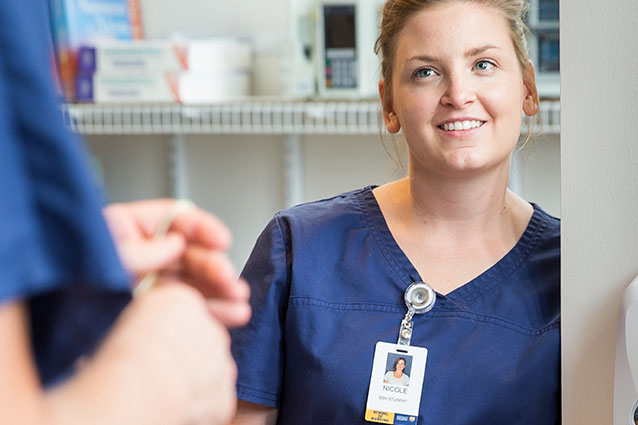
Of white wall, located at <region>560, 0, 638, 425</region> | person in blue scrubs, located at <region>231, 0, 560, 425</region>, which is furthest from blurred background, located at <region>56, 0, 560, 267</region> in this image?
white wall, located at <region>560, 0, 638, 425</region>

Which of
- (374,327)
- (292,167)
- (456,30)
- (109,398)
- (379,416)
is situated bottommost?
(379,416)

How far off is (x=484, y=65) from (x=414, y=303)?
373 millimetres

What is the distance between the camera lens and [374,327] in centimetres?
125

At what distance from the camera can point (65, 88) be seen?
7.51 ft

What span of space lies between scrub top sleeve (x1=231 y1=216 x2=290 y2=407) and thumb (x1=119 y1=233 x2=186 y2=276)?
0.82 m

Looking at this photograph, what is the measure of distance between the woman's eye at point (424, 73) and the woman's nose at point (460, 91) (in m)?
0.04

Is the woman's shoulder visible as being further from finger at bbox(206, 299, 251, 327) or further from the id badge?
finger at bbox(206, 299, 251, 327)

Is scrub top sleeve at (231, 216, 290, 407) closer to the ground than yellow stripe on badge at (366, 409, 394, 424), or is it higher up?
higher up

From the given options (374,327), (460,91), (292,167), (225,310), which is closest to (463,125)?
(460,91)

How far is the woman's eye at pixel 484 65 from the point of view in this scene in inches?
50.0

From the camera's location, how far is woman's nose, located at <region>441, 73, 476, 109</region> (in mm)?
1238

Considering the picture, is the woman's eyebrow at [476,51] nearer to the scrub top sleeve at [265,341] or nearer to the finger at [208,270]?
the scrub top sleeve at [265,341]

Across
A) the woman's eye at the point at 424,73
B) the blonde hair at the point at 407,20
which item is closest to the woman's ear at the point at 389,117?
the blonde hair at the point at 407,20

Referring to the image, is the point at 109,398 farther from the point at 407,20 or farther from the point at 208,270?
the point at 407,20
